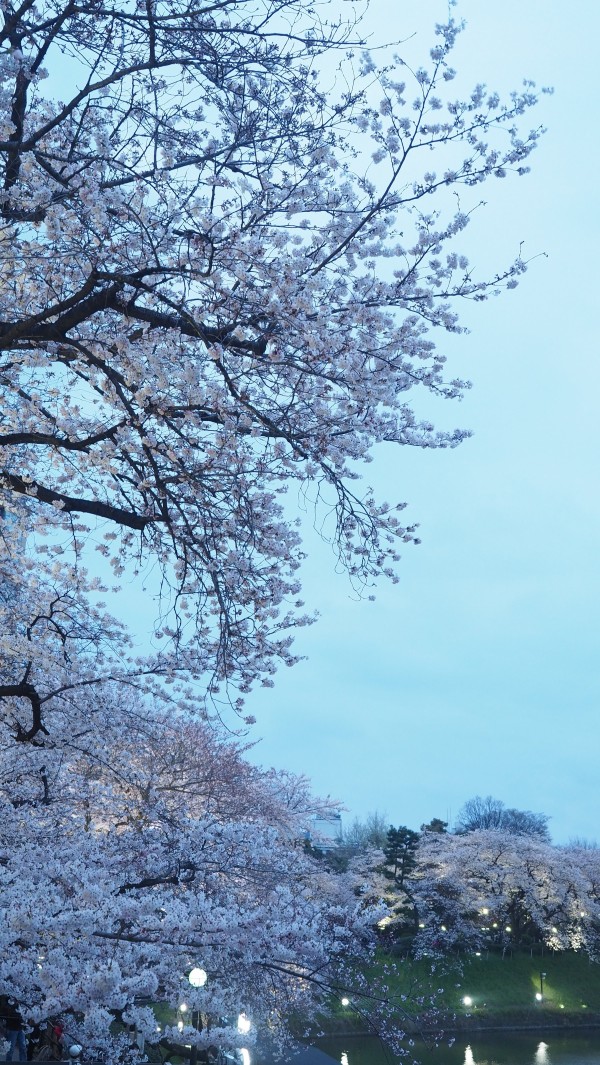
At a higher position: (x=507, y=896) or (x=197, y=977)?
(x=507, y=896)

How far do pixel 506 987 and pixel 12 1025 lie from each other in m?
27.5

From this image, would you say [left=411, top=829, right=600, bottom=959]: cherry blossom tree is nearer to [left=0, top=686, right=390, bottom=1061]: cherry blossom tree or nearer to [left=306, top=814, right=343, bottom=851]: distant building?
[left=306, top=814, right=343, bottom=851]: distant building

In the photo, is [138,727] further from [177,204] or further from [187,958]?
[177,204]

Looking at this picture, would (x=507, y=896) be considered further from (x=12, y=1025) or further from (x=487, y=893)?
(x=12, y=1025)

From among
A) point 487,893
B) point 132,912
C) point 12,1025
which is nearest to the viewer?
point 132,912

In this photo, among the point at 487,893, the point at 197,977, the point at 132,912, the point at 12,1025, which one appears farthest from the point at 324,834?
the point at 132,912

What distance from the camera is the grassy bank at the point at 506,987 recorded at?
27.5m

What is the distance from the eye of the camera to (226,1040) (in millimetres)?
5301

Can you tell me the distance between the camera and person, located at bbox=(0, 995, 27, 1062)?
578cm

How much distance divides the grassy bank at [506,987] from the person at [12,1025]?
782 inches

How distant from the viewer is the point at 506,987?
29.8 metres

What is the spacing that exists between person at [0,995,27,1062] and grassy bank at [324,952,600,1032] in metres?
19.9

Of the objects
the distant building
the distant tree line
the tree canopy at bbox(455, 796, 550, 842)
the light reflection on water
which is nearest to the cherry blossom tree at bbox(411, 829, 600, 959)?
the distant tree line

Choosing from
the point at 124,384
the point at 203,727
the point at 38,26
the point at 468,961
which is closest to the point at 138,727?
the point at 124,384
